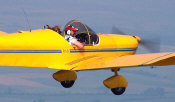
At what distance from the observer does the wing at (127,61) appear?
1817cm

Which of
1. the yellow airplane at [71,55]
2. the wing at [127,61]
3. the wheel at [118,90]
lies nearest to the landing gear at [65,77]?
the yellow airplane at [71,55]

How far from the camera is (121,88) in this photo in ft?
69.5

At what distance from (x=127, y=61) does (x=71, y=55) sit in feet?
8.24

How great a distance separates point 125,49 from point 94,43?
1720mm

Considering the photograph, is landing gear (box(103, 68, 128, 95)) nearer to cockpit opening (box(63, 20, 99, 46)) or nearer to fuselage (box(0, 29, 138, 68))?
fuselage (box(0, 29, 138, 68))

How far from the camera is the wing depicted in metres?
18.2

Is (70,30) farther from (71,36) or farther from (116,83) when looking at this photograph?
(116,83)

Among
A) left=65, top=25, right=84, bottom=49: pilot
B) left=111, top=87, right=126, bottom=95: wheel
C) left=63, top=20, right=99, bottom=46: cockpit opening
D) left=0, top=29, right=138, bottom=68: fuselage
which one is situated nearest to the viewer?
left=0, top=29, right=138, bottom=68: fuselage

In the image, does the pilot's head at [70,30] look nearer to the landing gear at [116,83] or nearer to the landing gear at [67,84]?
the landing gear at [116,83]

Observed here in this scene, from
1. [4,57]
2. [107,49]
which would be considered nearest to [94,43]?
[107,49]

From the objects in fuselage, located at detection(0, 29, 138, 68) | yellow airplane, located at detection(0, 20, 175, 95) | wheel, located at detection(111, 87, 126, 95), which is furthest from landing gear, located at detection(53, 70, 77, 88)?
wheel, located at detection(111, 87, 126, 95)

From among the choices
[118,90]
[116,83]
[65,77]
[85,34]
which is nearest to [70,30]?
[85,34]

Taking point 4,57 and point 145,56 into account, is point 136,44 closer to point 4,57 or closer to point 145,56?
point 145,56

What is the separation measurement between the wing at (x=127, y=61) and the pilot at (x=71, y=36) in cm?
72
